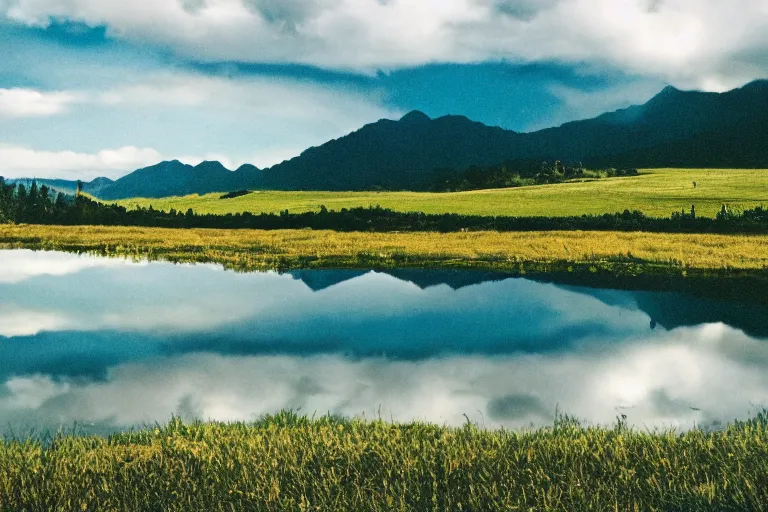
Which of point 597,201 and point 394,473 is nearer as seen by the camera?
point 394,473

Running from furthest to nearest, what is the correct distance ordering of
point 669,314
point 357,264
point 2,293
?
point 357,264
point 2,293
point 669,314

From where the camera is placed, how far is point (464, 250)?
4884cm

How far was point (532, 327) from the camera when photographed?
2406 cm

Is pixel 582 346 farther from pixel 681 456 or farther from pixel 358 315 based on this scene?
pixel 681 456

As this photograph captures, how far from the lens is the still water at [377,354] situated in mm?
14180

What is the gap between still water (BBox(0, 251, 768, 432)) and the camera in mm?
14180

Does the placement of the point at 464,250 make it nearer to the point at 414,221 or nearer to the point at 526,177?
the point at 414,221

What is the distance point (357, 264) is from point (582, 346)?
24.3 meters

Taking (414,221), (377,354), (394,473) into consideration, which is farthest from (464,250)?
(394,473)

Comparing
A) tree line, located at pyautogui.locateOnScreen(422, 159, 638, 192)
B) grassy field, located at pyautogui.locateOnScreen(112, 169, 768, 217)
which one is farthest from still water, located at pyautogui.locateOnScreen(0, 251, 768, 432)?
tree line, located at pyautogui.locateOnScreen(422, 159, 638, 192)

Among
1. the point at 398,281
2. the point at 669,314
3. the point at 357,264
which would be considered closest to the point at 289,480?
the point at 669,314

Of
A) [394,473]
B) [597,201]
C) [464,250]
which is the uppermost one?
[597,201]

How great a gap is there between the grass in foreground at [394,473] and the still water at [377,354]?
3670 millimetres

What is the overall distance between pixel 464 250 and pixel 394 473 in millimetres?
41099
